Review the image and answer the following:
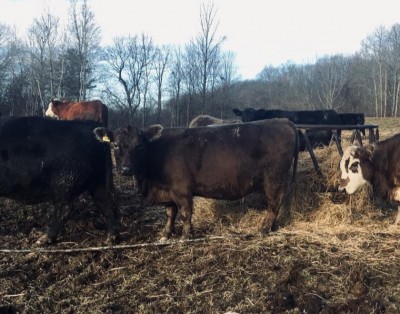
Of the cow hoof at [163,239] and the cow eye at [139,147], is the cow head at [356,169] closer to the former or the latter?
the cow hoof at [163,239]

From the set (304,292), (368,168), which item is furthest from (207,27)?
(304,292)

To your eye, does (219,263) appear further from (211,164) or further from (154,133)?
(154,133)

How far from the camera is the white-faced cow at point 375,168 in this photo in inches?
274

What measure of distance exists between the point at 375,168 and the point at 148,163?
12.6 feet

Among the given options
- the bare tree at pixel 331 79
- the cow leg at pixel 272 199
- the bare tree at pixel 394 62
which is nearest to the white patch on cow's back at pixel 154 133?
the cow leg at pixel 272 199

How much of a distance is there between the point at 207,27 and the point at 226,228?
30556mm

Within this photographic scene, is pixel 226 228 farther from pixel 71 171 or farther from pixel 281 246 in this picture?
pixel 71 171

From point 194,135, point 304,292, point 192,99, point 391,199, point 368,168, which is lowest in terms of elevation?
point 304,292

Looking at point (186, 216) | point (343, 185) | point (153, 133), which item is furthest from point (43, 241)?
point (343, 185)

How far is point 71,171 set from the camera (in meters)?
6.09

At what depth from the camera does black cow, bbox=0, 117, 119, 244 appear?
238 inches

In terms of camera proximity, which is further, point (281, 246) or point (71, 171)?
point (71, 171)

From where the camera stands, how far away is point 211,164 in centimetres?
640

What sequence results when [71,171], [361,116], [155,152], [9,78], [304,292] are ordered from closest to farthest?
1. [304,292]
2. [71,171]
3. [155,152]
4. [361,116]
5. [9,78]
